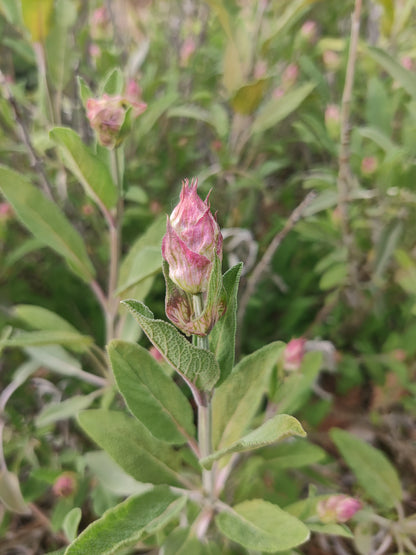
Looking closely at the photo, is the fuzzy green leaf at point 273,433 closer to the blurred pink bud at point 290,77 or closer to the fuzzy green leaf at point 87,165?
the fuzzy green leaf at point 87,165

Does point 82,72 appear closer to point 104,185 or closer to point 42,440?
point 104,185

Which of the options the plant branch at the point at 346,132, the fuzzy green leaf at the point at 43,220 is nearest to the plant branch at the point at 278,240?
the plant branch at the point at 346,132

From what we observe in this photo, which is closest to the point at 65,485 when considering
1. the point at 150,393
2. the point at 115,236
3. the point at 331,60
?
the point at 150,393

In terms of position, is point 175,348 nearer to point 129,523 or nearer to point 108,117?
point 129,523

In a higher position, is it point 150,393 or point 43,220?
point 43,220

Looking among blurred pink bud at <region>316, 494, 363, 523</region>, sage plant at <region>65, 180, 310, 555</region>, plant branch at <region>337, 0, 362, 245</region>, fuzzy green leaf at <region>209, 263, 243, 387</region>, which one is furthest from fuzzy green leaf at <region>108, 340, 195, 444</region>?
plant branch at <region>337, 0, 362, 245</region>

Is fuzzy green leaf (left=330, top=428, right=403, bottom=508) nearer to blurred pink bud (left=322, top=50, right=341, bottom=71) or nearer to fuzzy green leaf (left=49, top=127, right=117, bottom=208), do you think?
fuzzy green leaf (left=49, top=127, right=117, bottom=208)
